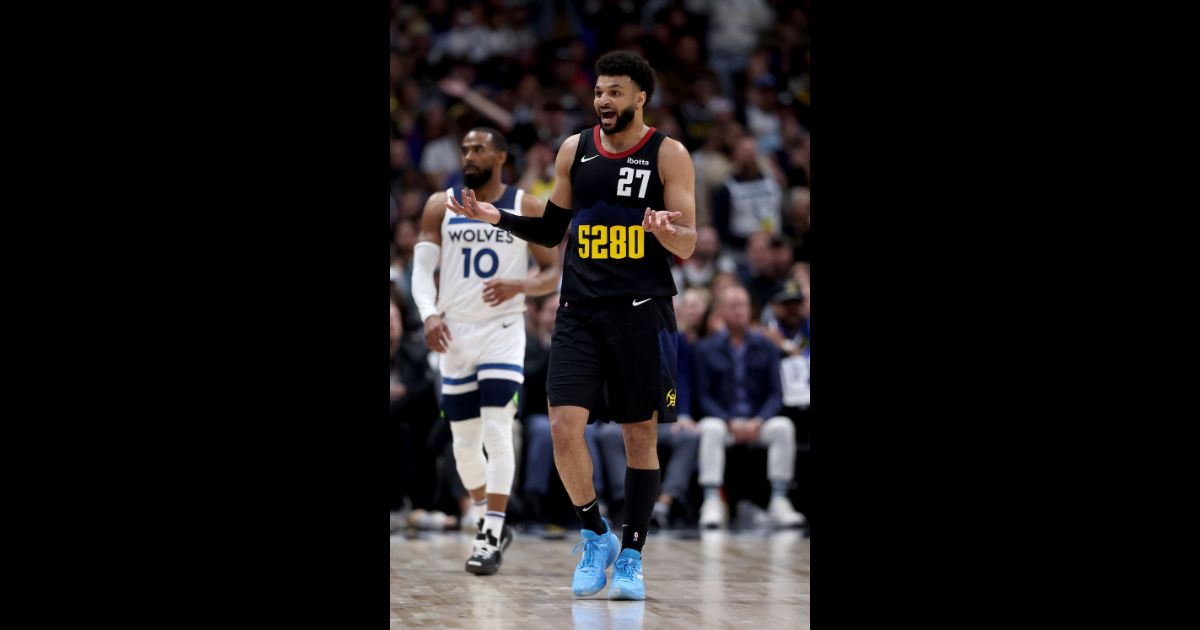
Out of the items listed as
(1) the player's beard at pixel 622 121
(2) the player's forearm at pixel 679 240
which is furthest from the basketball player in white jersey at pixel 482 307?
(2) the player's forearm at pixel 679 240

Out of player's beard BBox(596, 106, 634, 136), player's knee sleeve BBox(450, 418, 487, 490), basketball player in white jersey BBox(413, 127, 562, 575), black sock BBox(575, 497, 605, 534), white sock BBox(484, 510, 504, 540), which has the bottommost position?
white sock BBox(484, 510, 504, 540)

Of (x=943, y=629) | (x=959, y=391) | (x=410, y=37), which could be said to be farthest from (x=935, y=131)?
(x=410, y=37)

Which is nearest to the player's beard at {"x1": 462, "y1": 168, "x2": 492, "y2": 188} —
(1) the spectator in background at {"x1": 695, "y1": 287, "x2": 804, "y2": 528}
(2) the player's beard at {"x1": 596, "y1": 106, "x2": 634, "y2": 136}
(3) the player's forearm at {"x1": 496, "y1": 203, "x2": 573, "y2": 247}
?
(3) the player's forearm at {"x1": 496, "y1": 203, "x2": 573, "y2": 247}

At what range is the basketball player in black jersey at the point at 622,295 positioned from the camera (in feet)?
19.6

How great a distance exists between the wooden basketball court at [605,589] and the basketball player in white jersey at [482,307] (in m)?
0.49

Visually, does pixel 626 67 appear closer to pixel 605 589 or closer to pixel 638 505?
pixel 638 505

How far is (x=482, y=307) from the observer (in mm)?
7500

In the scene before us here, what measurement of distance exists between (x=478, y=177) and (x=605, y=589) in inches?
93.3

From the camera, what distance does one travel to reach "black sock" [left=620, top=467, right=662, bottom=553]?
241 inches

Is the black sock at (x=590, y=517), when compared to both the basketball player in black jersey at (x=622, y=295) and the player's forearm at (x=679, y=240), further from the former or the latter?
the player's forearm at (x=679, y=240)

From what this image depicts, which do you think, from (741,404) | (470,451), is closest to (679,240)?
(470,451)

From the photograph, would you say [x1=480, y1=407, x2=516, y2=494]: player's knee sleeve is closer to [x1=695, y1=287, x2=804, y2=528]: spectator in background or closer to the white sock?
the white sock
